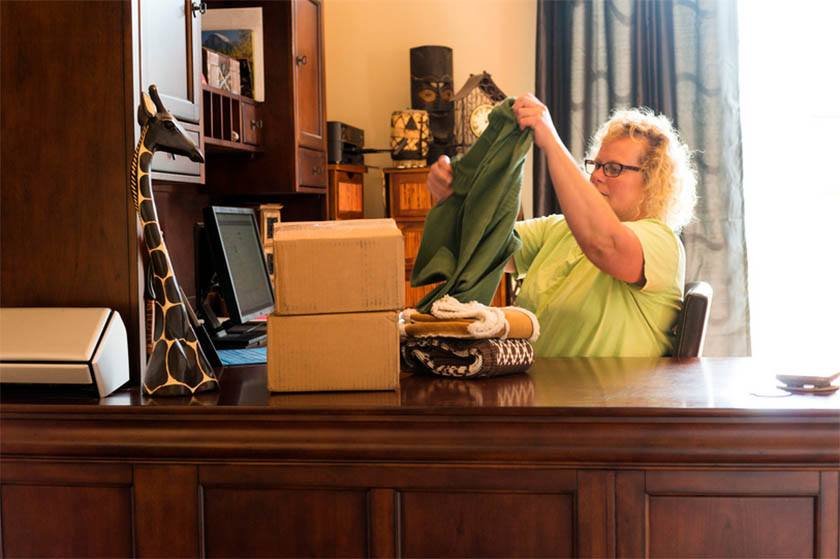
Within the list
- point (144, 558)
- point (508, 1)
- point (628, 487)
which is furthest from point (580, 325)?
point (508, 1)

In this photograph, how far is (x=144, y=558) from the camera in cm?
136

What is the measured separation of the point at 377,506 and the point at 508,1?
126 inches

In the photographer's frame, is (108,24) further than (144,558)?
Yes

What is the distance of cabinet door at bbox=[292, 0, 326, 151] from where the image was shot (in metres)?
3.56

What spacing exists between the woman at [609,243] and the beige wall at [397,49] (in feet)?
5.66

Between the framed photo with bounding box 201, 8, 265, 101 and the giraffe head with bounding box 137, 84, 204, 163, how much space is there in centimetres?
196

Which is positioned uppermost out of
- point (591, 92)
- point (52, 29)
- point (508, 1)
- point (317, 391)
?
point (508, 1)

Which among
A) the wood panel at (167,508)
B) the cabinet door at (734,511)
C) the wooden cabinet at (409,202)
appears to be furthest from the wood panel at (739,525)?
the wooden cabinet at (409,202)

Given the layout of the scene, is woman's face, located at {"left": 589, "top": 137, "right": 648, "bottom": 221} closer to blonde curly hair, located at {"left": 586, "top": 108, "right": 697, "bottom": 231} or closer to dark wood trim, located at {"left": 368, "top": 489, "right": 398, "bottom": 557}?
blonde curly hair, located at {"left": 586, "top": 108, "right": 697, "bottom": 231}

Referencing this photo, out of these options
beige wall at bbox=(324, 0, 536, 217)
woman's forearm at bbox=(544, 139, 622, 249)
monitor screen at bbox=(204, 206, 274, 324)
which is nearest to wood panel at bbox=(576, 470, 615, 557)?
woman's forearm at bbox=(544, 139, 622, 249)

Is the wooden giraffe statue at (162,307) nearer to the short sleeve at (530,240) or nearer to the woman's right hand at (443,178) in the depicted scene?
the woman's right hand at (443,178)

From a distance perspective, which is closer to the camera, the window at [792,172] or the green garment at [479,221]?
the green garment at [479,221]

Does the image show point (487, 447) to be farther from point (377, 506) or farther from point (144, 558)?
point (144, 558)

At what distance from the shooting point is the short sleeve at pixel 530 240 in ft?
8.12
